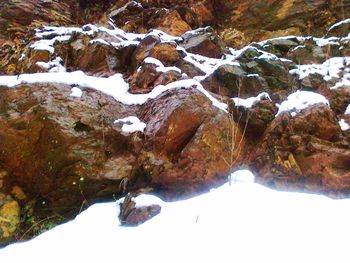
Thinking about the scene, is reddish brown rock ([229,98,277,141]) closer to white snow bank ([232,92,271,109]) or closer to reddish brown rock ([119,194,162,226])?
white snow bank ([232,92,271,109])

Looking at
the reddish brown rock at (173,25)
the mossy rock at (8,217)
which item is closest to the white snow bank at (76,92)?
the mossy rock at (8,217)

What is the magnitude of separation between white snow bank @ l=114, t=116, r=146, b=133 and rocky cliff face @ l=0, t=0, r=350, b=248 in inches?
0.5

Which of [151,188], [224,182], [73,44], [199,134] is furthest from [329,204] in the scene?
[73,44]

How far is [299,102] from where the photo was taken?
15.0 feet

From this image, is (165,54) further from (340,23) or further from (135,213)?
(340,23)

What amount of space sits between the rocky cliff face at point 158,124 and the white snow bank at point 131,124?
0.01m

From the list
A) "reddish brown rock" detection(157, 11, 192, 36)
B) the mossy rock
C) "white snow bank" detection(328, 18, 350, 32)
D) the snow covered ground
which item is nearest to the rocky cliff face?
the mossy rock

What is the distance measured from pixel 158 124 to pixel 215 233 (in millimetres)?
1801

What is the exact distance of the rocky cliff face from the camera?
12.9 ft

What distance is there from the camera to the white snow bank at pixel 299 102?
4.48 metres

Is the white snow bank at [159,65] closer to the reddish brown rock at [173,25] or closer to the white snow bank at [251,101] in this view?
the white snow bank at [251,101]

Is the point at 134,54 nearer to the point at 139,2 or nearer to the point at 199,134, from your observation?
the point at 199,134

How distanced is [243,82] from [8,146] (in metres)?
3.54

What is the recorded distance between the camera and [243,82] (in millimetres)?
5281
